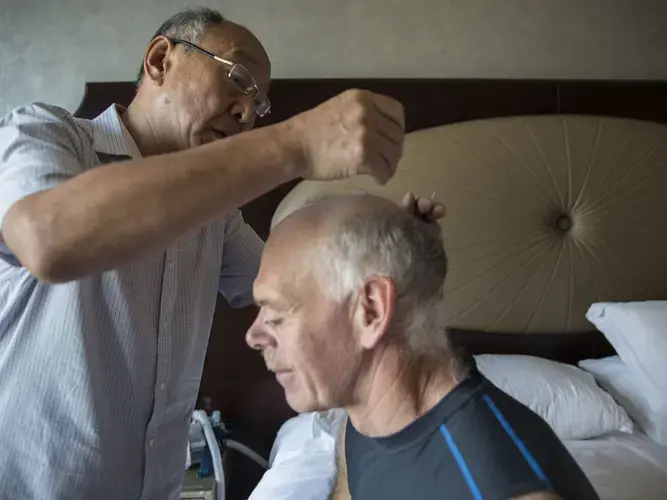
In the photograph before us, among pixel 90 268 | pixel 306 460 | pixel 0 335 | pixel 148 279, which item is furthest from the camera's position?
pixel 306 460

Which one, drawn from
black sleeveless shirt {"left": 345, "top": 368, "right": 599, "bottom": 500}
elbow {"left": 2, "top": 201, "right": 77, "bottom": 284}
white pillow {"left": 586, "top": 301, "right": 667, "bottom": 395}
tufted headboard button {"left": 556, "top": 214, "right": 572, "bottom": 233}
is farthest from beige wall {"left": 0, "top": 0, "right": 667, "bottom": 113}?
elbow {"left": 2, "top": 201, "right": 77, "bottom": 284}

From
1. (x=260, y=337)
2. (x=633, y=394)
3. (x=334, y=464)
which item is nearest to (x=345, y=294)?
(x=260, y=337)

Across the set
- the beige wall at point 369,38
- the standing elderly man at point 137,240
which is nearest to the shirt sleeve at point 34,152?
the standing elderly man at point 137,240

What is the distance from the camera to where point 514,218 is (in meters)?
2.52

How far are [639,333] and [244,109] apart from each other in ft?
5.56

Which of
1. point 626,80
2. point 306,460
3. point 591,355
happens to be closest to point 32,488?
point 306,460

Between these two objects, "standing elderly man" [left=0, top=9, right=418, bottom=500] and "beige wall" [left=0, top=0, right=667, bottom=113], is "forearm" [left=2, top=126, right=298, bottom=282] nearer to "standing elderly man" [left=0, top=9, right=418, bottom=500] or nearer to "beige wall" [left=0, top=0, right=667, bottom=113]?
"standing elderly man" [left=0, top=9, right=418, bottom=500]

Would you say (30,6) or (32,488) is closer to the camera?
(32,488)

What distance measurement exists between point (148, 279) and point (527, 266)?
5.66 feet

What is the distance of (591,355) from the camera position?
2602mm

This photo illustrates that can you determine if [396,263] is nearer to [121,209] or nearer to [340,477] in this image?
[121,209]

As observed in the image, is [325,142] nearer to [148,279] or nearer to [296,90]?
[148,279]

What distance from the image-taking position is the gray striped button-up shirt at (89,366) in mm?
1034

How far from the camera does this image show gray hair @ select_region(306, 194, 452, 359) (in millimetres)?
1029
